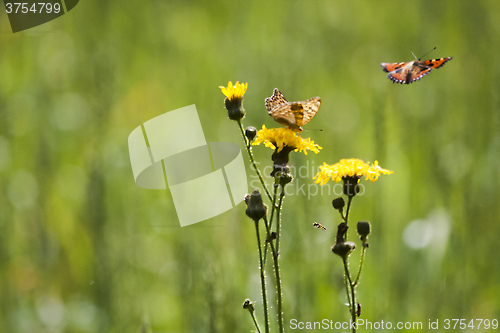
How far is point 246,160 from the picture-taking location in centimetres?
523

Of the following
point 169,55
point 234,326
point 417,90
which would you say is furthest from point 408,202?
point 169,55

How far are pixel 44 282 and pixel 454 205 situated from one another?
4131mm

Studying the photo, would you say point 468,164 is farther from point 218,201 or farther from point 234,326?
point 234,326

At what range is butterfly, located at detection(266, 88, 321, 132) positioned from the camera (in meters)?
1.95

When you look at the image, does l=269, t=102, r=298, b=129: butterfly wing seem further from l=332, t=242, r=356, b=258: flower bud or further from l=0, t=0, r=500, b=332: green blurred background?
l=0, t=0, r=500, b=332: green blurred background

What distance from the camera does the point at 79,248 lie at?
14.1ft

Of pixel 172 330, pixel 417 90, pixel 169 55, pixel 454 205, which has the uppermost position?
pixel 169 55

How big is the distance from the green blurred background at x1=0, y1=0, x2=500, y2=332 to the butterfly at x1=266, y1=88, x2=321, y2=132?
86 cm

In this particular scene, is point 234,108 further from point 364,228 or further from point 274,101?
point 364,228

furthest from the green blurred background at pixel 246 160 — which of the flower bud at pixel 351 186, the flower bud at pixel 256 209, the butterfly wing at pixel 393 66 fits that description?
the flower bud at pixel 351 186

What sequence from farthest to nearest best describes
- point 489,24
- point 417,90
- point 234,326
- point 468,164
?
point 417,90, point 489,24, point 468,164, point 234,326

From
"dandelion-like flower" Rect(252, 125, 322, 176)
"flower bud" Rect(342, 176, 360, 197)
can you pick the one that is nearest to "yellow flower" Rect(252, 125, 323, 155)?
"dandelion-like flower" Rect(252, 125, 322, 176)

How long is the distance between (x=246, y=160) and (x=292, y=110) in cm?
326

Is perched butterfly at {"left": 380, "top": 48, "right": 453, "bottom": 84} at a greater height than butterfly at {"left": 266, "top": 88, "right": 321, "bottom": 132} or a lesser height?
greater
